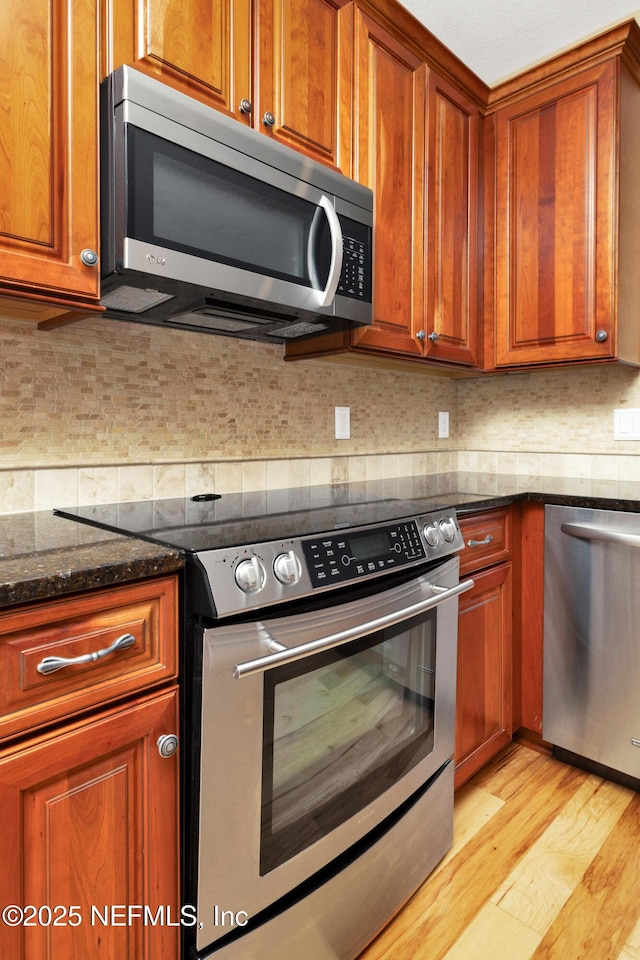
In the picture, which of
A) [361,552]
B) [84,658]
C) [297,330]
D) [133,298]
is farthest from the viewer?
[297,330]

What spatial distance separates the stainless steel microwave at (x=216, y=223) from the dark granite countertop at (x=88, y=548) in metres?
0.52

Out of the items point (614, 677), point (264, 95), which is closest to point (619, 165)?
A: point (264, 95)

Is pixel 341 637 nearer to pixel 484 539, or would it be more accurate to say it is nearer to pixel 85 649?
pixel 85 649

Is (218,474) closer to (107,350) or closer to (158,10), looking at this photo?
(107,350)

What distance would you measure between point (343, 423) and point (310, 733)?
1236 mm

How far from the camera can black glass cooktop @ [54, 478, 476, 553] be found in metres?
1.07

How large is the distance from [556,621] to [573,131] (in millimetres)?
1739

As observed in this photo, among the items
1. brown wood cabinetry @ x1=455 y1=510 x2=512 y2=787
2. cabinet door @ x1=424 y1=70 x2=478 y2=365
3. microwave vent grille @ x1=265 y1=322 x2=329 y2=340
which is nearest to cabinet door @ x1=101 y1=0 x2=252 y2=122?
microwave vent grille @ x1=265 y1=322 x2=329 y2=340

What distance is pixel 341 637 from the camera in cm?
111

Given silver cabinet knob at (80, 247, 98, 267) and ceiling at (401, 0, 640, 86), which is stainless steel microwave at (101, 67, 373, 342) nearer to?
silver cabinet knob at (80, 247, 98, 267)

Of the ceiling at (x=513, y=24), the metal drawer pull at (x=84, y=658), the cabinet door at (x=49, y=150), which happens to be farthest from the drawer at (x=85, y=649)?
the ceiling at (x=513, y=24)

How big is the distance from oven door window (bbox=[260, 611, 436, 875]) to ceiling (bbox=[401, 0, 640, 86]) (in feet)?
6.53

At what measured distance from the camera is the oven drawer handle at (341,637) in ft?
3.17

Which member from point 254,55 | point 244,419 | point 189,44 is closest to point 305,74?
point 254,55
